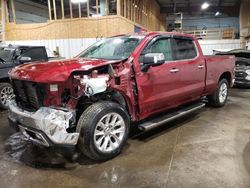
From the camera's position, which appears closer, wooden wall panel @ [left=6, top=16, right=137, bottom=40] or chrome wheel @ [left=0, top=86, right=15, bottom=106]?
chrome wheel @ [left=0, top=86, right=15, bottom=106]

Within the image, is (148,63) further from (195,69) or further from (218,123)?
(218,123)

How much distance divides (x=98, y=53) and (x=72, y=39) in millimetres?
7778

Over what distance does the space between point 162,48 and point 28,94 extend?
86.2 inches

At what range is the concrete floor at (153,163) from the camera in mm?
2637

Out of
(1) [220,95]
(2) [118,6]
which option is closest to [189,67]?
(1) [220,95]

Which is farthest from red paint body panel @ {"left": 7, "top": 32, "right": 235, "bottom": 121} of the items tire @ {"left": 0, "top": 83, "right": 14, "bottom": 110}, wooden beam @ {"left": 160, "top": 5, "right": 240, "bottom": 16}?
wooden beam @ {"left": 160, "top": 5, "right": 240, "bottom": 16}

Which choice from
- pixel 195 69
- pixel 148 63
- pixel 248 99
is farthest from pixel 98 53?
pixel 248 99

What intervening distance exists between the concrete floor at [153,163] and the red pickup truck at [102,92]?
0.99ft

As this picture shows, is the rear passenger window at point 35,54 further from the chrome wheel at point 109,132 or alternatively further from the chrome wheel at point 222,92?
the chrome wheel at point 222,92

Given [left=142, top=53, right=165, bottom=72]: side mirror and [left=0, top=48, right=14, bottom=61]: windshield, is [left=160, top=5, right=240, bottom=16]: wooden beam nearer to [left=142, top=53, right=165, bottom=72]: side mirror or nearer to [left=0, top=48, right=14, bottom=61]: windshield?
[left=0, top=48, right=14, bottom=61]: windshield

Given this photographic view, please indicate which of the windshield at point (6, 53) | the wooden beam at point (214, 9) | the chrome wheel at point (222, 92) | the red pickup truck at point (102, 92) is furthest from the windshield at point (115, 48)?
the wooden beam at point (214, 9)

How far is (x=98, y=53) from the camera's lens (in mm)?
4047

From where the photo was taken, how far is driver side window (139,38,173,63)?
3.71 meters

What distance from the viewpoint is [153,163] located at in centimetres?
303
